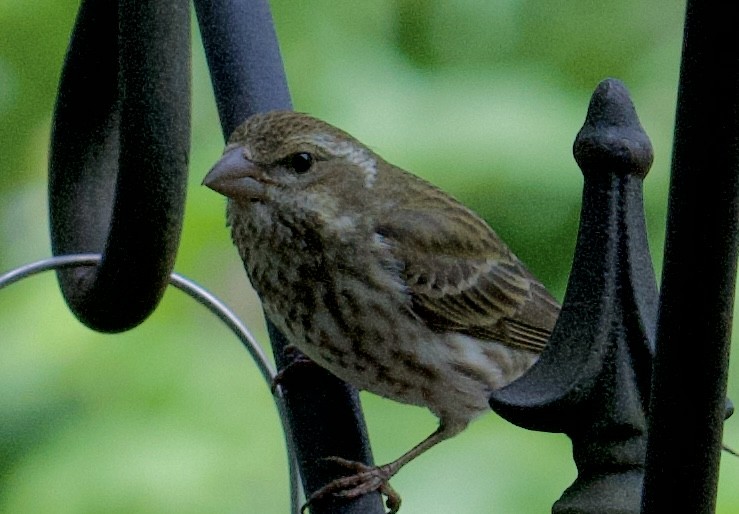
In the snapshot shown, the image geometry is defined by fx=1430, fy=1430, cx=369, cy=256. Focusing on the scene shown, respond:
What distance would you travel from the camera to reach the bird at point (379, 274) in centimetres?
229

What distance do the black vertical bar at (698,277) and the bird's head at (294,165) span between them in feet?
3.41

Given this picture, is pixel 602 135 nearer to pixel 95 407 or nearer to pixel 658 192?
pixel 658 192

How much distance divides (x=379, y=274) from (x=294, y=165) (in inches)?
10.1

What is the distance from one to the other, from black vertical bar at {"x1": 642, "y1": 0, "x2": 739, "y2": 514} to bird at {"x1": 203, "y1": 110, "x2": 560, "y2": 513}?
104 cm

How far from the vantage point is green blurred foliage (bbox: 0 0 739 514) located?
2.44 meters

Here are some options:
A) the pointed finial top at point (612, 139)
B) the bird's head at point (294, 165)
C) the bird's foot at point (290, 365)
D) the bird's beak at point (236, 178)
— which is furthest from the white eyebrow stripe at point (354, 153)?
the pointed finial top at point (612, 139)

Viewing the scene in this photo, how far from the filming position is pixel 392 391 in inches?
96.3

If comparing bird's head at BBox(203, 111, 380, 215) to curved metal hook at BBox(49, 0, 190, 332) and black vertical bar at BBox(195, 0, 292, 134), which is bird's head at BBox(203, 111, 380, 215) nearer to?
black vertical bar at BBox(195, 0, 292, 134)

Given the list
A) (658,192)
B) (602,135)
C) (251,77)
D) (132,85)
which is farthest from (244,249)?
(602,135)

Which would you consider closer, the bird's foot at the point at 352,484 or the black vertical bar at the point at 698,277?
the black vertical bar at the point at 698,277

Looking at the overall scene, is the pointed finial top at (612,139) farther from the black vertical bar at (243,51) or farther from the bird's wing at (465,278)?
the bird's wing at (465,278)

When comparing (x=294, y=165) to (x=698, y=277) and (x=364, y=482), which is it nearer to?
(x=364, y=482)

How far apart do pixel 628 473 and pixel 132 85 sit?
2.24 ft

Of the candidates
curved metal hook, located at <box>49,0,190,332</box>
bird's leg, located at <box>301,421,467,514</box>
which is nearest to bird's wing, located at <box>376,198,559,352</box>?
bird's leg, located at <box>301,421,467,514</box>
